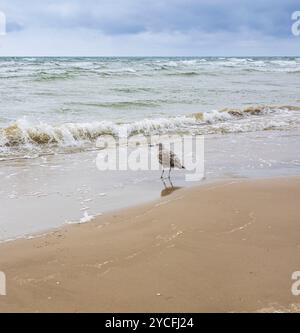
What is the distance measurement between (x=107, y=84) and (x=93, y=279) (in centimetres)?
2429

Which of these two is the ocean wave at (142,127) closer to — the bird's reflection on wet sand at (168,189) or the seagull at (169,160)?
the seagull at (169,160)

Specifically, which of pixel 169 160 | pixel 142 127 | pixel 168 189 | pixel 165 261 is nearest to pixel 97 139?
pixel 142 127

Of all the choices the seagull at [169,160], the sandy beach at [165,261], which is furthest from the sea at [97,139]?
the sandy beach at [165,261]

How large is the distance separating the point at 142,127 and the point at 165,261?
9303 millimetres

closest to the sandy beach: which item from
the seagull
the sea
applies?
the sea

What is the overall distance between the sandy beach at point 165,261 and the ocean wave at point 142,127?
209 inches

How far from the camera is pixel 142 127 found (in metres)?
13.0

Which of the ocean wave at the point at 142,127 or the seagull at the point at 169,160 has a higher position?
the ocean wave at the point at 142,127

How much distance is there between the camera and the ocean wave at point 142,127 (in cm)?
1061

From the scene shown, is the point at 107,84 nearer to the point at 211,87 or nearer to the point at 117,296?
the point at 211,87

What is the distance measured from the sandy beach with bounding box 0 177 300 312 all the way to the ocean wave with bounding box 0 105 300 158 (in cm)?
530

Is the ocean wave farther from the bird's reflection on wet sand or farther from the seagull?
the bird's reflection on wet sand

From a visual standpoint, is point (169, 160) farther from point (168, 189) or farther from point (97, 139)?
point (97, 139)

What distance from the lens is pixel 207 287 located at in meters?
3.46
